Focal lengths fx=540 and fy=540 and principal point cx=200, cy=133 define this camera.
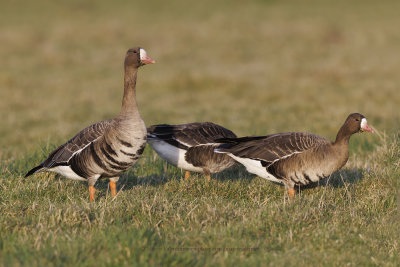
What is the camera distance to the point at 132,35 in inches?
1298

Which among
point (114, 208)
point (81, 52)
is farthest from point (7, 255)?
point (81, 52)

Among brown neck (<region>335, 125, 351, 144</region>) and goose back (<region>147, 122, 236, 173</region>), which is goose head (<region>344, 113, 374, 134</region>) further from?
goose back (<region>147, 122, 236, 173</region>)

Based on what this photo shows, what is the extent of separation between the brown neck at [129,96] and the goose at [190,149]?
4.81 ft

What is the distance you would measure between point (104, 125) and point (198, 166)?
1.86 m

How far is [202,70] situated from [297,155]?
15.9 m

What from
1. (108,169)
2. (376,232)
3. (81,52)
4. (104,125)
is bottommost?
(376,232)

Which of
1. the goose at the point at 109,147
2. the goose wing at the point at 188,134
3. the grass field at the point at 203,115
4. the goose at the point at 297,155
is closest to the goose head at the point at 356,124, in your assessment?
the goose at the point at 297,155

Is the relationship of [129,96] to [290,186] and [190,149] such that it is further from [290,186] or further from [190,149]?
[290,186]

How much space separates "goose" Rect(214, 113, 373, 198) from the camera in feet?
25.7

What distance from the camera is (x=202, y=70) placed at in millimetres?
23531

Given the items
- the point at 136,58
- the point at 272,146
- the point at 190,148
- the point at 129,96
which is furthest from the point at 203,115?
the point at 129,96

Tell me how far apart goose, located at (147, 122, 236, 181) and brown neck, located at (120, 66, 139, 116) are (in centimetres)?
146

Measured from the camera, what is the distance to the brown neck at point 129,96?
7.66m

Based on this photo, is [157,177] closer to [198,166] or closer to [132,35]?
[198,166]
